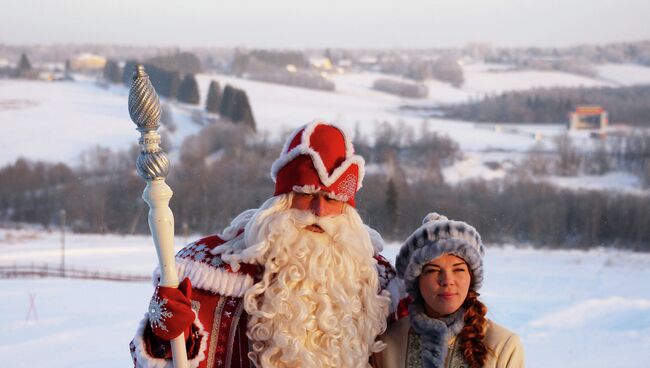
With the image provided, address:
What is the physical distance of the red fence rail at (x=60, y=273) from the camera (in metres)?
12.6

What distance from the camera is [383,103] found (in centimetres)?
3172

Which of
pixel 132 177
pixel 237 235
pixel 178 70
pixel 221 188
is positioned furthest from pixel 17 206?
pixel 237 235

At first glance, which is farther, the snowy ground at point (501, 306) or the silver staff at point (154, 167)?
the snowy ground at point (501, 306)

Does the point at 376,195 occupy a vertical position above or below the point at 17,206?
above

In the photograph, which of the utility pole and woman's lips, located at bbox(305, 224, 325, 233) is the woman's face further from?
the utility pole

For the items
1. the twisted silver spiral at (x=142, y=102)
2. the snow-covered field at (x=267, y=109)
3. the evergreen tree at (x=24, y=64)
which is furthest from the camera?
the evergreen tree at (x=24, y=64)

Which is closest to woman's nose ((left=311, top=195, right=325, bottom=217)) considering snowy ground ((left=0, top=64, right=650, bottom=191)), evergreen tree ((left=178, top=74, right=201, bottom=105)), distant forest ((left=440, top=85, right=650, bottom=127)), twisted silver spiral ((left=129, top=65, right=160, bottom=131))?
twisted silver spiral ((left=129, top=65, right=160, bottom=131))

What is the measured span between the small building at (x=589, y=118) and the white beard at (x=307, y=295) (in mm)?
24708

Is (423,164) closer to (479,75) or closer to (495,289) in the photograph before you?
(495,289)

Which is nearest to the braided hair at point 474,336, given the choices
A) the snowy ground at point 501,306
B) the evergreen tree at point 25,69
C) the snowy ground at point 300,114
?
the snowy ground at point 501,306

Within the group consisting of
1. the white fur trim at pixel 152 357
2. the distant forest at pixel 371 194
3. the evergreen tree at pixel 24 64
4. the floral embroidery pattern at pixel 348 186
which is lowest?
the distant forest at pixel 371 194

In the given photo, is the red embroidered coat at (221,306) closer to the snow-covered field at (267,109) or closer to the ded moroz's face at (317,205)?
the ded moroz's face at (317,205)

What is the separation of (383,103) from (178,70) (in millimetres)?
8265

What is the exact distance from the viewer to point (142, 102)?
1.87 metres
